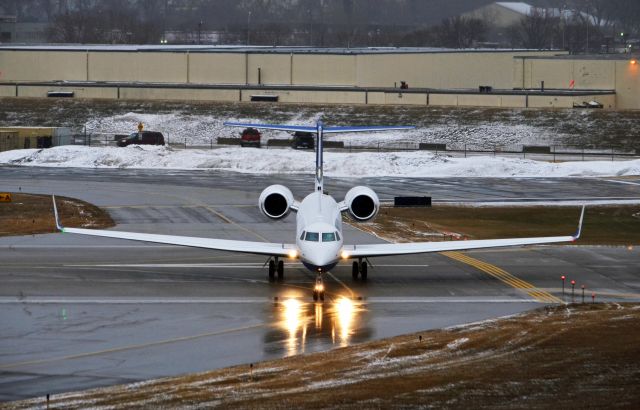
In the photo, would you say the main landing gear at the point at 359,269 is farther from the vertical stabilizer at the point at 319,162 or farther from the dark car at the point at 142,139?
the dark car at the point at 142,139

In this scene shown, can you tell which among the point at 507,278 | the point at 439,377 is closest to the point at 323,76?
the point at 507,278

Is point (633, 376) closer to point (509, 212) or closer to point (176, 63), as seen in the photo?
point (509, 212)

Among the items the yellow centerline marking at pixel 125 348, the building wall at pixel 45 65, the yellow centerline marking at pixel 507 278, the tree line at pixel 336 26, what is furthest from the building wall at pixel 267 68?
the yellow centerline marking at pixel 125 348

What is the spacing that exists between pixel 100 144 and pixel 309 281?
210 ft

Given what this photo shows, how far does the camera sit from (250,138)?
326 ft

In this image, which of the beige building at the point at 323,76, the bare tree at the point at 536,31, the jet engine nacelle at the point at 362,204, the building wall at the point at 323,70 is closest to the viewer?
the jet engine nacelle at the point at 362,204

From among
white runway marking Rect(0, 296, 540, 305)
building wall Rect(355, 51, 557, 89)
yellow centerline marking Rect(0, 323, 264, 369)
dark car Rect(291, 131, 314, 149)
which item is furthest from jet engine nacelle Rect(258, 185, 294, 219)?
building wall Rect(355, 51, 557, 89)

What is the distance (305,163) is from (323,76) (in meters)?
42.2

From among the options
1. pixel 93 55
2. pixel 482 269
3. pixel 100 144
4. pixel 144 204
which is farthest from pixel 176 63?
pixel 482 269

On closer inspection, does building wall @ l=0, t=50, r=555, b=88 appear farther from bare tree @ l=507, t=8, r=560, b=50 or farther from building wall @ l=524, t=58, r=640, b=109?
bare tree @ l=507, t=8, r=560, b=50

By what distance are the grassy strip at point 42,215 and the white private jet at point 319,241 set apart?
12634 millimetres

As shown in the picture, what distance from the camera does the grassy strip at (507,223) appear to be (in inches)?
2046

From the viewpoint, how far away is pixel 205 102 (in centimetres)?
11856

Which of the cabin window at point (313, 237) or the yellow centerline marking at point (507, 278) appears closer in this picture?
the cabin window at point (313, 237)
